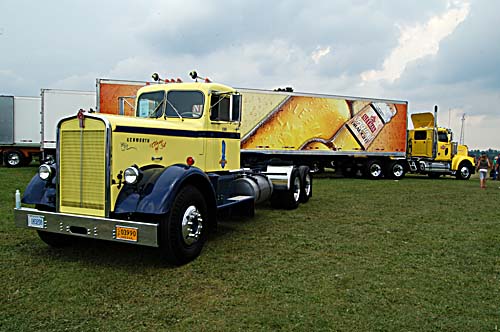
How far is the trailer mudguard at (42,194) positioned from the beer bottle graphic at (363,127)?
15398 mm

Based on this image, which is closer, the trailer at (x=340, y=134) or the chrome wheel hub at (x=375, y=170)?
the trailer at (x=340, y=134)

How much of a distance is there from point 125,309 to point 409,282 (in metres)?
3.17

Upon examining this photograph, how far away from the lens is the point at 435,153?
22.3 meters

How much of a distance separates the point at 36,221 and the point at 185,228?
6.08ft

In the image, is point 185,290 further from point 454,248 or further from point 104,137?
point 454,248

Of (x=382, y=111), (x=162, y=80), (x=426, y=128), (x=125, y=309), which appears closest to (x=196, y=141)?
(x=162, y=80)

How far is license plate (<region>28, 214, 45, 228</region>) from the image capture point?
5410mm

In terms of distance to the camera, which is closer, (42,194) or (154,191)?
(154,191)

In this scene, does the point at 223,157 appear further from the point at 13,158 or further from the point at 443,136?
the point at 13,158

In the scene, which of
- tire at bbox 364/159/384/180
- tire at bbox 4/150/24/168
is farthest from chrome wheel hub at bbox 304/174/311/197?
tire at bbox 4/150/24/168

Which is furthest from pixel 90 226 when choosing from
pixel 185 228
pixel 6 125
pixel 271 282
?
pixel 6 125

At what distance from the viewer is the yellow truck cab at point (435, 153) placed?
73.6 ft

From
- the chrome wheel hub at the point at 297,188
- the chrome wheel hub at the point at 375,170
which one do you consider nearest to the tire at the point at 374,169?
the chrome wheel hub at the point at 375,170

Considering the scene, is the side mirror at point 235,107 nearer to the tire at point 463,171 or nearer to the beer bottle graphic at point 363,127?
the beer bottle graphic at point 363,127
